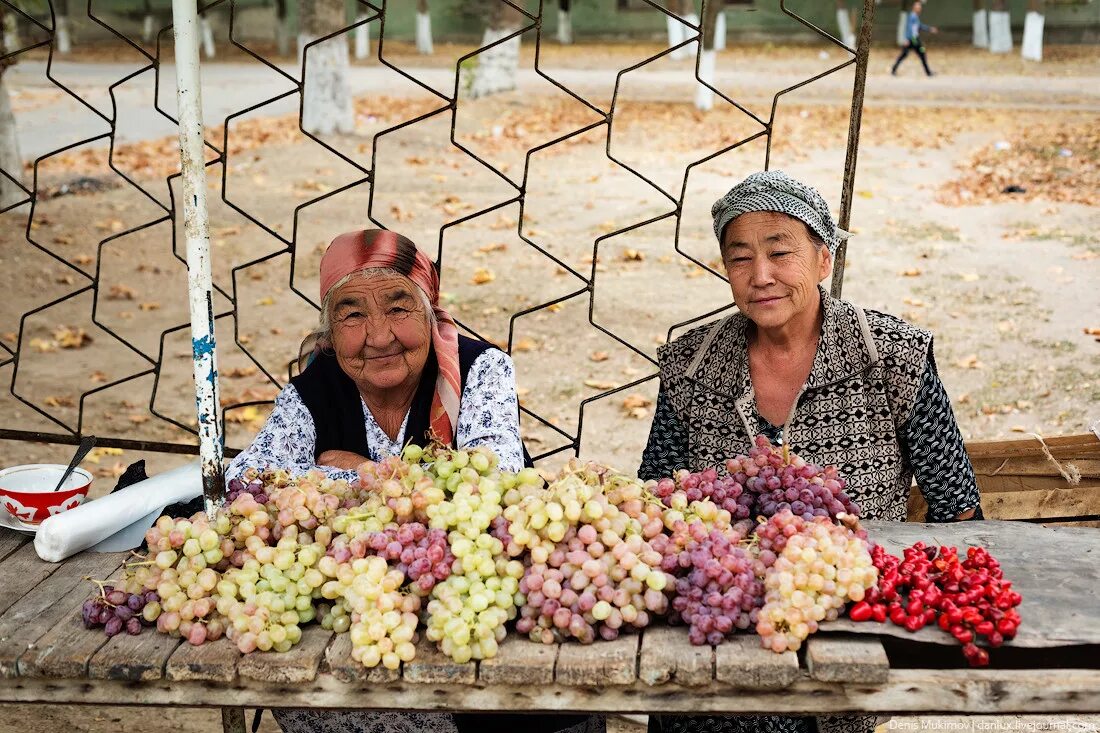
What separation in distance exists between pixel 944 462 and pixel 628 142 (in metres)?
11.4

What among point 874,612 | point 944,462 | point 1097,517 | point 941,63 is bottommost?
point 941,63

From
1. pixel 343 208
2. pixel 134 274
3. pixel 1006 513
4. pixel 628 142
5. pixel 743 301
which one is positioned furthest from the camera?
pixel 628 142

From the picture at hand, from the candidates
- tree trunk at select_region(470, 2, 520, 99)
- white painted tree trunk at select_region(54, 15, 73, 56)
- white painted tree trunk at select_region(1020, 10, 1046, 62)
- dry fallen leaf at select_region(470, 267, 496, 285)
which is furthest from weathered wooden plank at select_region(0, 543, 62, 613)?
white painted tree trunk at select_region(54, 15, 73, 56)

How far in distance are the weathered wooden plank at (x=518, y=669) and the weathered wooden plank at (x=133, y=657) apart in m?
0.51

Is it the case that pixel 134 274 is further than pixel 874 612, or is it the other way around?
pixel 134 274

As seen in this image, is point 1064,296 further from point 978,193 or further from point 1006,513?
point 1006,513

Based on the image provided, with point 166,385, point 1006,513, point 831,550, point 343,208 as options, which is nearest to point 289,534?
point 831,550

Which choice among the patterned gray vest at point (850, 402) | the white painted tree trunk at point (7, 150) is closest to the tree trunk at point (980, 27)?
the white painted tree trunk at point (7, 150)

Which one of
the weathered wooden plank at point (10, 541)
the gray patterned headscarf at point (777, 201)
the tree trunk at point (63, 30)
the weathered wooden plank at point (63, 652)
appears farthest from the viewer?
the tree trunk at point (63, 30)

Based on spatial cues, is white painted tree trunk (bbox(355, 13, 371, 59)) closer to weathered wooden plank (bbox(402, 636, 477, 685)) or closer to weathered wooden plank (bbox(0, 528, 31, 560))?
weathered wooden plank (bbox(0, 528, 31, 560))

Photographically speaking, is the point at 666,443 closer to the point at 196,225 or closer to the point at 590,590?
the point at 590,590

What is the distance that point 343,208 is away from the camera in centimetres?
1036

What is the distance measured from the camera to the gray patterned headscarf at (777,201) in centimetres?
246

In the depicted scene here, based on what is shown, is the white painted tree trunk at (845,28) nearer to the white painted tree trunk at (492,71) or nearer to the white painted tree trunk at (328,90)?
the white painted tree trunk at (492,71)
